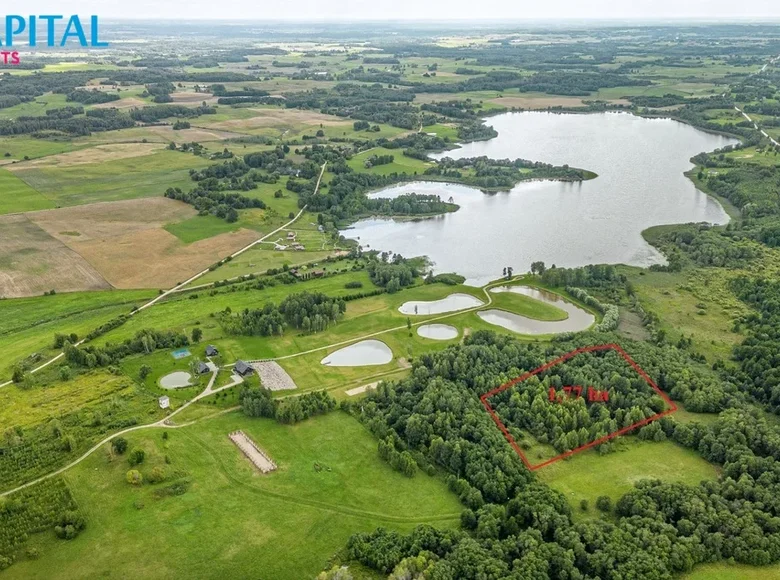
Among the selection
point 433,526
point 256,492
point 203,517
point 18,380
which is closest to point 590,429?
point 433,526

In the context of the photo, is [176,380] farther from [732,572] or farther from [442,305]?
[732,572]

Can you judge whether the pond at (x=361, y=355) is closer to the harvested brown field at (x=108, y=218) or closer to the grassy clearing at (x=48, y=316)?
the grassy clearing at (x=48, y=316)

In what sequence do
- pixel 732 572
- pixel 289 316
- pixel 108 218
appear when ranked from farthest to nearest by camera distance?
pixel 108 218, pixel 289 316, pixel 732 572

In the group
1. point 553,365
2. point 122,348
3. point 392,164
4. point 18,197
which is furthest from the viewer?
point 392,164

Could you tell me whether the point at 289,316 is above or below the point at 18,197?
below

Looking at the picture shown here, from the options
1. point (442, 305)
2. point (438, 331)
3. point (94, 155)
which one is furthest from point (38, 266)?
point (94, 155)

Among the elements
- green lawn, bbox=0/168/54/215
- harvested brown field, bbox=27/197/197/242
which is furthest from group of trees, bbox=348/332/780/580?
green lawn, bbox=0/168/54/215

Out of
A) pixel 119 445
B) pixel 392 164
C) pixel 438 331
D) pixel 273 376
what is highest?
pixel 392 164

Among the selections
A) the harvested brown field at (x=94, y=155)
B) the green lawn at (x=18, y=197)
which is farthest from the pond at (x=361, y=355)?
the harvested brown field at (x=94, y=155)
